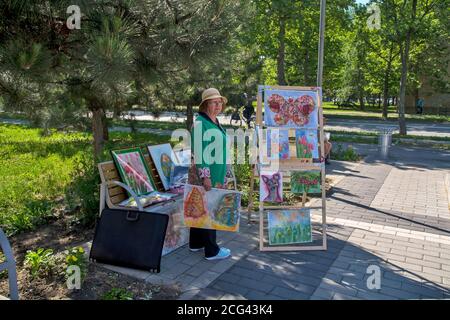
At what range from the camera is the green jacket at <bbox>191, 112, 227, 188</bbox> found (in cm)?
398

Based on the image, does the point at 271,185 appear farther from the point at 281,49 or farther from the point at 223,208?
the point at 281,49

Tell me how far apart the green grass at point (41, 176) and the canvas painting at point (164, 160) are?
26cm

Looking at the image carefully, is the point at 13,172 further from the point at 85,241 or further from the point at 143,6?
the point at 143,6

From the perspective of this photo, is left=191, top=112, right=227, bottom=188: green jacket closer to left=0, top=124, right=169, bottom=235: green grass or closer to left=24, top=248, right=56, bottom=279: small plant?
left=0, top=124, right=169, bottom=235: green grass

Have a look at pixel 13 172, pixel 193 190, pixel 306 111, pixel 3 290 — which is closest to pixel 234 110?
pixel 13 172

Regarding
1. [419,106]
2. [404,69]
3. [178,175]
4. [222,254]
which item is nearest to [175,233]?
[222,254]

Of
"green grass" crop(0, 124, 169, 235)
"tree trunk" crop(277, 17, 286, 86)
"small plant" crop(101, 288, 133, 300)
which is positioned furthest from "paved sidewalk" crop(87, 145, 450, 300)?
"tree trunk" crop(277, 17, 286, 86)

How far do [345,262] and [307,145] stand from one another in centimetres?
141

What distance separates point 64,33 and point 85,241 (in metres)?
2.40

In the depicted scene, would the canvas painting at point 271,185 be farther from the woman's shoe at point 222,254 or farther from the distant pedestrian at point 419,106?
the distant pedestrian at point 419,106

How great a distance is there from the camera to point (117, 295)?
132 inches
